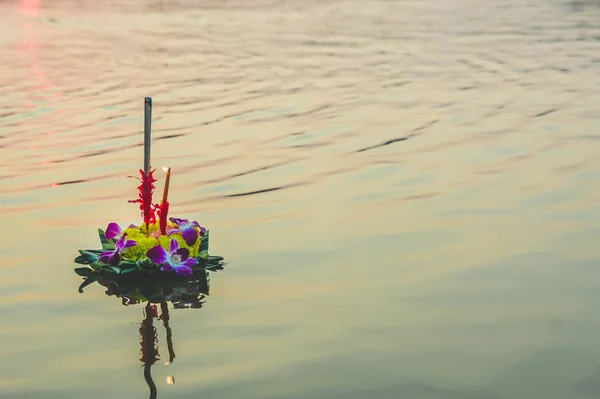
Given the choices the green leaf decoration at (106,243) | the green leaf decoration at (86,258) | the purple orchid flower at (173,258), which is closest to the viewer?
the purple orchid flower at (173,258)

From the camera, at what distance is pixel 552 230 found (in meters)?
9.36

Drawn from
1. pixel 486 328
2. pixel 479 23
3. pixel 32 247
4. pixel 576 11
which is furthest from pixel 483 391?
pixel 576 11

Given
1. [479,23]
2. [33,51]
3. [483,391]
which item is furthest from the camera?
[479,23]

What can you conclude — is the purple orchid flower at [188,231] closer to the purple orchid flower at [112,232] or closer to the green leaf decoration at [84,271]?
the purple orchid flower at [112,232]

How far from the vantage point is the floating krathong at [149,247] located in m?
7.80

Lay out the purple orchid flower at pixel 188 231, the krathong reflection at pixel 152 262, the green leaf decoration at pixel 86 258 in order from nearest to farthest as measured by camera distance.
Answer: the krathong reflection at pixel 152 262 → the purple orchid flower at pixel 188 231 → the green leaf decoration at pixel 86 258

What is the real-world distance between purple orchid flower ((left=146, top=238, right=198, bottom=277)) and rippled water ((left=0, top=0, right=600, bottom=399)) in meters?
0.28

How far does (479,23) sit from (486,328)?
24.1m

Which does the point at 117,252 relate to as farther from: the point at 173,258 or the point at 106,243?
the point at 173,258

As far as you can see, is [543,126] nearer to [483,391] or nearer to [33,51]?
[483,391]

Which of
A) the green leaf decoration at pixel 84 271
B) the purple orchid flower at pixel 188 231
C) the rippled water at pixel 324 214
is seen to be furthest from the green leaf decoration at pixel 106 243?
the purple orchid flower at pixel 188 231

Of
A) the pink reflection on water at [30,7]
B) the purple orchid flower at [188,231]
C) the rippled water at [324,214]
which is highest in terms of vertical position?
the pink reflection on water at [30,7]

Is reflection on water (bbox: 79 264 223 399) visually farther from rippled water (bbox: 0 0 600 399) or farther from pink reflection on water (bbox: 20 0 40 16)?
pink reflection on water (bbox: 20 0 40 16)

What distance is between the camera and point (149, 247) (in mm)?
7875
